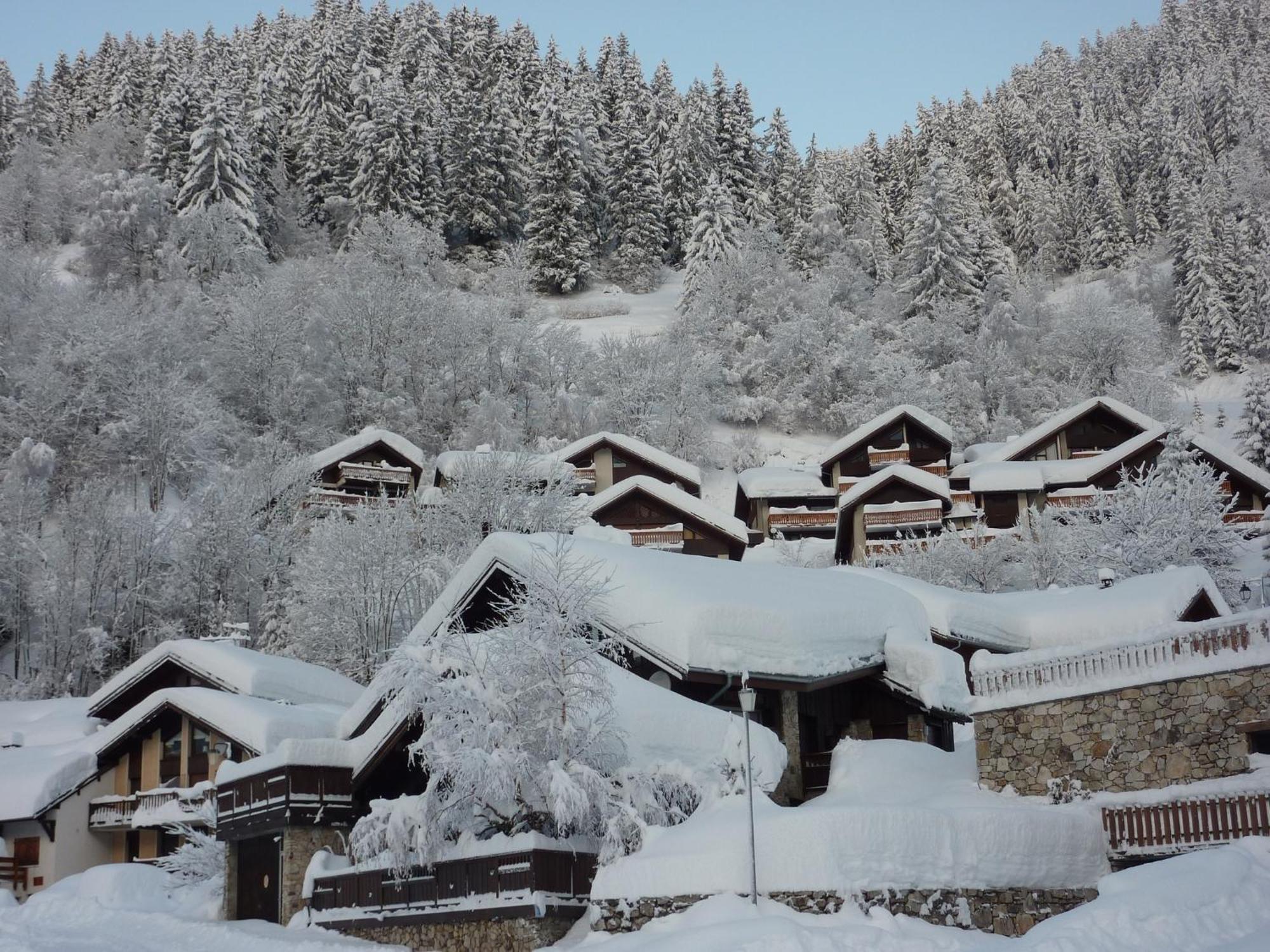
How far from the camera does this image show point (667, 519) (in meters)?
49.7

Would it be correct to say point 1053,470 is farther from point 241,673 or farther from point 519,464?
point 241,673

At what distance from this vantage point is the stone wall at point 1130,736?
16547 mm

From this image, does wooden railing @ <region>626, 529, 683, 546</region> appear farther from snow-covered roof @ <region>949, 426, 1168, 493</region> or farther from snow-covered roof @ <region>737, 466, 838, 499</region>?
snow-covered roof @ <region>949, 426, 1168, 493</region>

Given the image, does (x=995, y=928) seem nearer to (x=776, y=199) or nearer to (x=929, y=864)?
(x=929, y=864)

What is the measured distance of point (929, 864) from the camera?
1581cm

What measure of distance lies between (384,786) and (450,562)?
43.4 feet

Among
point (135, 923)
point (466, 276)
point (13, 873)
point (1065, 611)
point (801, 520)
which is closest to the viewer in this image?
point (135, 923)

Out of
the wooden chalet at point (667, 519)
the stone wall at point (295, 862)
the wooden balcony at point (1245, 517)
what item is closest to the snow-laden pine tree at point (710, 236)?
the wooden chalet at point (667, 519)

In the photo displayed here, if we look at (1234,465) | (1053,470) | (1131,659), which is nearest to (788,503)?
(1053,470)

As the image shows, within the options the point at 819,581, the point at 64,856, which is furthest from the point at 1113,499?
the point at 64,856

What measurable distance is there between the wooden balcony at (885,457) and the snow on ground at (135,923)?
39331 mm

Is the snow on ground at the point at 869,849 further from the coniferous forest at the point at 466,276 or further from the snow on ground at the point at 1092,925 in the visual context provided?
the coniferous forest at the point at 466,276

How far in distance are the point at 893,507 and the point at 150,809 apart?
3222cm

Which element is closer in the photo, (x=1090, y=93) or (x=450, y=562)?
(x=450, y=562)
